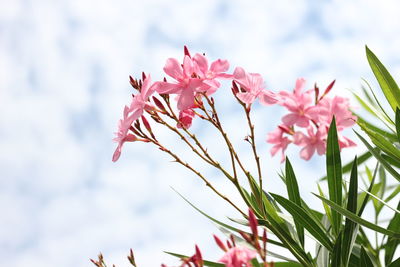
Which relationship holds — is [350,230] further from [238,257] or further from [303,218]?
[238,257]

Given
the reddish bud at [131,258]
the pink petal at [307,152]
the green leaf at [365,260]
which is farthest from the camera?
the pink petal at [307,152]

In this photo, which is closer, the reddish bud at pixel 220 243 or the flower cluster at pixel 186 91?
the reddish bud at pixel 220 243

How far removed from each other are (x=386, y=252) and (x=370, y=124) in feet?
2.11

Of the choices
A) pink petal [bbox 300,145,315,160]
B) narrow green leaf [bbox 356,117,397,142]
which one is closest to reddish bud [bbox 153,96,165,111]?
pink petal [bbox 300,145,315,160]

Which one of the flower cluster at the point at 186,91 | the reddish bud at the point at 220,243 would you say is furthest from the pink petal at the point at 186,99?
the reddish bud at the point at 220,243

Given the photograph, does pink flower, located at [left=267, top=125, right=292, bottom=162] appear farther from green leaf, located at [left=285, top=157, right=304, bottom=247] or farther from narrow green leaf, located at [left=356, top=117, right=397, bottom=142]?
green leaf, located at [left=285, top=157, right=304, bottom=247]

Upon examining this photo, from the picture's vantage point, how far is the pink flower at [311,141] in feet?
5.89

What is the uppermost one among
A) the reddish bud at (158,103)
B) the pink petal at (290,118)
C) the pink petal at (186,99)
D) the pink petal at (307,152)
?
the pink petal at (290,118)

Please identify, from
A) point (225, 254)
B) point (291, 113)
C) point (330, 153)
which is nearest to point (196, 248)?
point (225, 254)

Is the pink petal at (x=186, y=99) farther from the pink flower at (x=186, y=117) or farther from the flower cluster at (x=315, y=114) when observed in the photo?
the flower cluster at (x=315, y=114)

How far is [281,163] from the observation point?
6.58 feet

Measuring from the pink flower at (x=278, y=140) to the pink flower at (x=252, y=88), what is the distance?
765 millimetres

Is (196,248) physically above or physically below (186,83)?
below

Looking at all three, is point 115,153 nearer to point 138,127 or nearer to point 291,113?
point 138,127
